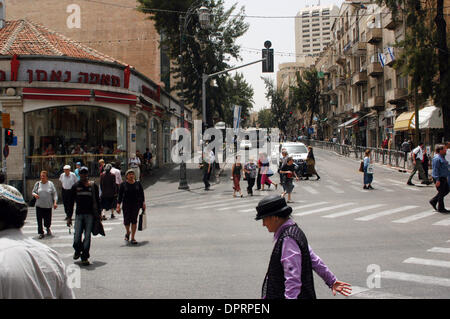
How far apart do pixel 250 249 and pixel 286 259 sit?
213 inches

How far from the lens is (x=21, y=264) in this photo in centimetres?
240

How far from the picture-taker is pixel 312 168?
2427cm

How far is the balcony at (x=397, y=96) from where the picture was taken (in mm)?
36875

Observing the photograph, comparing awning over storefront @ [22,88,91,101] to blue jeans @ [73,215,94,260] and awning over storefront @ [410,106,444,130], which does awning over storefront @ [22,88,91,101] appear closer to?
blue jeans @ [73,215,94,260]

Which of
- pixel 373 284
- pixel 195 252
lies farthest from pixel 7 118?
pixel 373 284

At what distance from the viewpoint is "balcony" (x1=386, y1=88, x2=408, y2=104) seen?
36.9 m

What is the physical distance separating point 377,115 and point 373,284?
139ft

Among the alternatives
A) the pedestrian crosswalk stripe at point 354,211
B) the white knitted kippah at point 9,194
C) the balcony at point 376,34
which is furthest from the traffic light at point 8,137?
the balcony at point 376,34

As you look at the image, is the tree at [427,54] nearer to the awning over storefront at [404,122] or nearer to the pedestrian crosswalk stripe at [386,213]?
the awning over storefront at [404,122]

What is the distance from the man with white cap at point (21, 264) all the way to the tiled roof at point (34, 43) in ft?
70.2

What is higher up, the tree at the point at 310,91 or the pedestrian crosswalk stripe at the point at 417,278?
the tree at the point at 310,91

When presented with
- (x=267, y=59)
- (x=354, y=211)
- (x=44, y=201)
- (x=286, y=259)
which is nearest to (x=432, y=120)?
(x=267, y=59)

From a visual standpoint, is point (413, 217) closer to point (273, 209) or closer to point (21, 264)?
point (273, 209)

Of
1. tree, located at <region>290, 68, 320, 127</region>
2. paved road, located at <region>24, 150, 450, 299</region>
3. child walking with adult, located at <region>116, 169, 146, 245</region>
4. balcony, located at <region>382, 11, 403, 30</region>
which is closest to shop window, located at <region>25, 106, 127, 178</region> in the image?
paved road, located at <region>24, 150, 450, 299</region>
